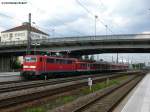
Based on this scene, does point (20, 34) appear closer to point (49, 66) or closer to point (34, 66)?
point (49, 66)

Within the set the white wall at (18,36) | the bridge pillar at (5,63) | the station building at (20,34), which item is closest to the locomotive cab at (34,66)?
the bridge pillar at (5,63)

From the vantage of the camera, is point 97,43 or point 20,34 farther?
point 20,34

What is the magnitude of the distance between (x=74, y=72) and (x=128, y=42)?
50.9 feet

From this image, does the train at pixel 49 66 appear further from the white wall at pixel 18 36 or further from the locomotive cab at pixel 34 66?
the white wall at pixel 18 36

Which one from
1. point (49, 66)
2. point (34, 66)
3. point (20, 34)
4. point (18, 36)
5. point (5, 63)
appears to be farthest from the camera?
point (18, 36)

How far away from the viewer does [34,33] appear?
475 ft

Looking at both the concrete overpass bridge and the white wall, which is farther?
the white wall

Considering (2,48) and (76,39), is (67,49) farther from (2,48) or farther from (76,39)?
(2,48)

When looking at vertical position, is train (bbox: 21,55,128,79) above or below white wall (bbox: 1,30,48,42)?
below

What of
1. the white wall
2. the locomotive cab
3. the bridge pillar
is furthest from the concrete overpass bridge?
the white wall

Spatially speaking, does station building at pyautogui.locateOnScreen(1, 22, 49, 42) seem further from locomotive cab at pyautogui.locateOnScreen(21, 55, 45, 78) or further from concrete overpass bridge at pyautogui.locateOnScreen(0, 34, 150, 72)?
locomotive cab at pyautogui.locateOnScreen(21, 55, 45, 78)

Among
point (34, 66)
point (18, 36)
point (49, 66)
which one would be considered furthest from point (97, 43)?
point (18, 36)

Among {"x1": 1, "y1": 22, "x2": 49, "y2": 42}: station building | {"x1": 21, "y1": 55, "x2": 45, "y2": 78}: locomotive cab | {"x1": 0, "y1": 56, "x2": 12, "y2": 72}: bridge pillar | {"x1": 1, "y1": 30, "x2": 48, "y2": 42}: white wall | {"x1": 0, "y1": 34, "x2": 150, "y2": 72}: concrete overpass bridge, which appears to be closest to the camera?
{"x1": 21, "y1": 55, "x2": 45, "y2": 78}: locomotive cab

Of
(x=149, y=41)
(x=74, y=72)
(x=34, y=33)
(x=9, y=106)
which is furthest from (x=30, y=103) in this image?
(x=34, y=33)
